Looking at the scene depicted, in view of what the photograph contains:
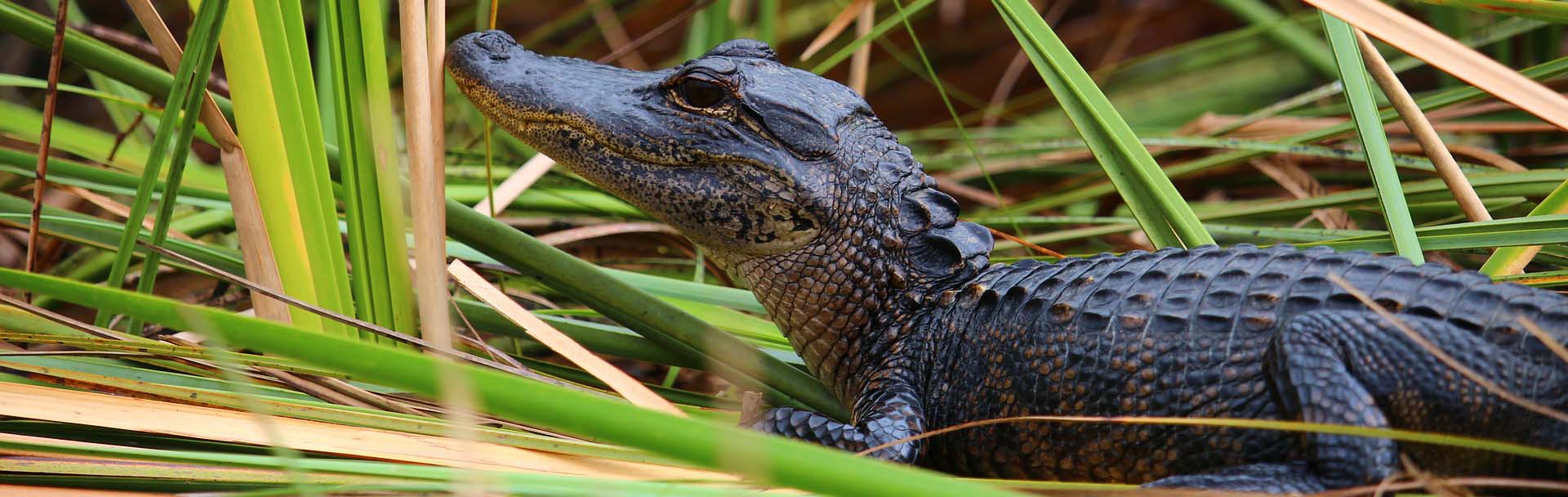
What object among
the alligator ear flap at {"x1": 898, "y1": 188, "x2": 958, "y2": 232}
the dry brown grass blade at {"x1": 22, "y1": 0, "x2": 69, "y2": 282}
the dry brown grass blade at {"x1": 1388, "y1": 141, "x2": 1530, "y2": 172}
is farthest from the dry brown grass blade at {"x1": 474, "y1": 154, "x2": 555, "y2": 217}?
Result: the dry brown grass blade at {"x1": 1388, "y1": 141, "x2": 1530, "y2": 172}

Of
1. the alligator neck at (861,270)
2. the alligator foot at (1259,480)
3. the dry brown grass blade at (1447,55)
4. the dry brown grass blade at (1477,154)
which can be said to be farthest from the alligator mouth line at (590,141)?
the dry brown grass blade at (1477,154)

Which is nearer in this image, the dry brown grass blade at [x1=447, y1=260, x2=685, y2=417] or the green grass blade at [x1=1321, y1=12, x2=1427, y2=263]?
the dry brown grass blade at [x1=447, y1=260, x2=685, y2=417]

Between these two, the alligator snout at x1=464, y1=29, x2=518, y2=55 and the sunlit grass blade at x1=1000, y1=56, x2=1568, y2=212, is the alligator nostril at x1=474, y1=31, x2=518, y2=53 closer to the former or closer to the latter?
the alligator snout at x1=464, y1=29, x2=518, y2=55

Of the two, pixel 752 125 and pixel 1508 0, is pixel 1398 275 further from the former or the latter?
pixel 752 125

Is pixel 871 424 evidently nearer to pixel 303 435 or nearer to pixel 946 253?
pixel 946 253

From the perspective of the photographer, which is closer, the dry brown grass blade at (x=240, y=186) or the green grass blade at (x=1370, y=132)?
the dry brown grass blade at (x=240, y=186)

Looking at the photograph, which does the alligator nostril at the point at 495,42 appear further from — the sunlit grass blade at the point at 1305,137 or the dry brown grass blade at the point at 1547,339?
the dry brown grass blade at the point at 1547,339
